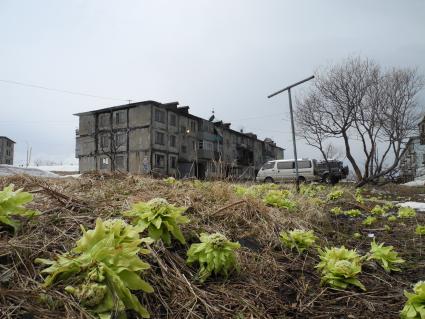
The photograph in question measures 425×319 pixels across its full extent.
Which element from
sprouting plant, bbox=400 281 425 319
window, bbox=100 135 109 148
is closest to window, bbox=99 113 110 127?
window, bbox=100 135 109 148

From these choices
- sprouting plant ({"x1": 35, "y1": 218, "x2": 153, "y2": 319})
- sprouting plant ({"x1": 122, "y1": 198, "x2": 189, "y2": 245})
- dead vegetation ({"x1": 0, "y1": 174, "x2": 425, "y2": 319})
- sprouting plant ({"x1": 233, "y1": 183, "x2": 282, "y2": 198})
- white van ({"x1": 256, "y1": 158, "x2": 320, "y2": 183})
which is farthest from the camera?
white van ({"x1": 256, "y1": 158, "x2": 320, "y2": 183})

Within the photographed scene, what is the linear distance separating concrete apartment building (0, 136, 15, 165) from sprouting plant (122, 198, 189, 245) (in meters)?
78.9

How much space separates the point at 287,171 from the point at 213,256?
2356 centimetres

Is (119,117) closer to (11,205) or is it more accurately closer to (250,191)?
(250,191)

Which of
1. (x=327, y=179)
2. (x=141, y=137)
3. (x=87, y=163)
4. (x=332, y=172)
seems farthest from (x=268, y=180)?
(x=87, y=163)

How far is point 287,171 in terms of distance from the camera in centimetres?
2475

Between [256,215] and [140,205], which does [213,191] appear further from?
[140,205]

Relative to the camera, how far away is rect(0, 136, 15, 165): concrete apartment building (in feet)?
234

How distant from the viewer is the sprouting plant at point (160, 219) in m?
1.92

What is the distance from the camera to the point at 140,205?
2014 mm

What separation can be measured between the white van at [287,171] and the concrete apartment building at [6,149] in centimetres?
6368

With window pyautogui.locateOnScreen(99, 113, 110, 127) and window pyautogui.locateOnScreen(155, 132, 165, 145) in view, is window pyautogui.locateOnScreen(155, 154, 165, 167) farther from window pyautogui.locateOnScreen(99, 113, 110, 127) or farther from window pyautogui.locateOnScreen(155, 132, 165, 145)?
window pyautogui.locateOnScreen(99, 113, 110, 127)

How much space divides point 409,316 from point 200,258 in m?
1.01

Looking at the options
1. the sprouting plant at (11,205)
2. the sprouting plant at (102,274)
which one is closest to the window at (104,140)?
the sprouting plant at (11,205)
